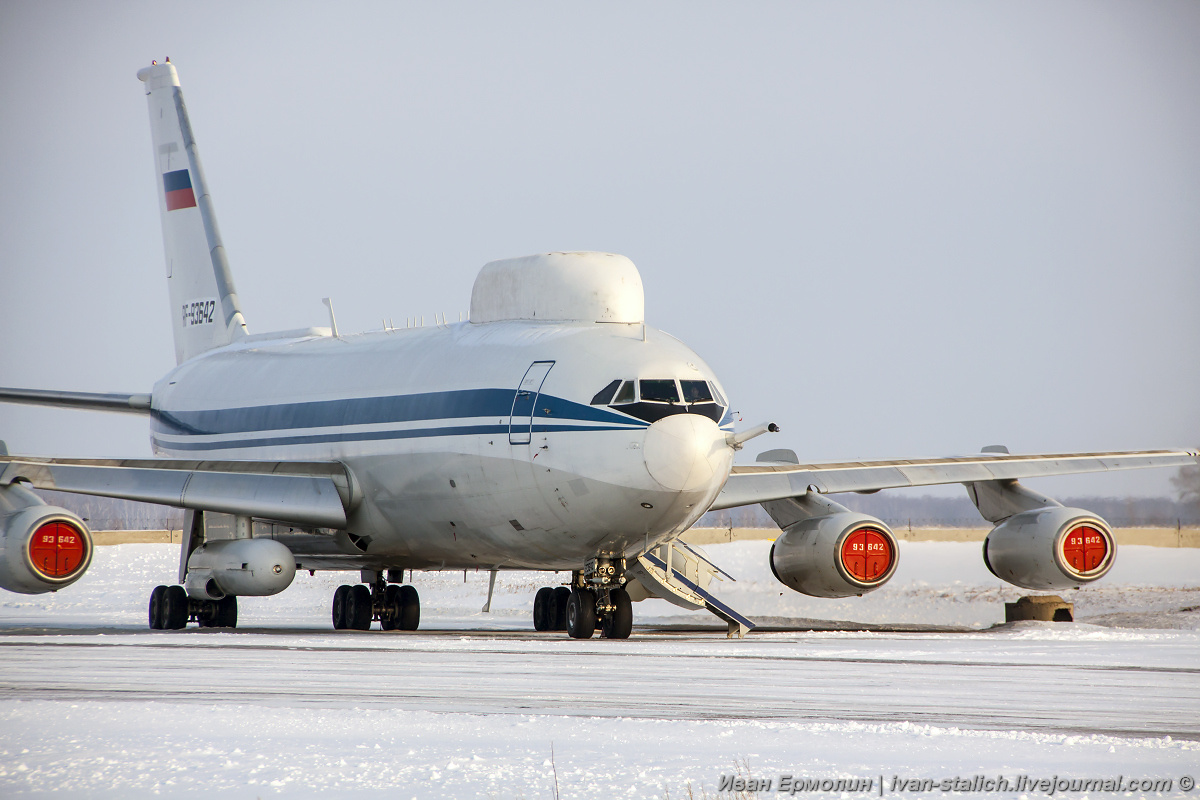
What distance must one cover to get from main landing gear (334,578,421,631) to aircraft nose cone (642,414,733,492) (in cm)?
821

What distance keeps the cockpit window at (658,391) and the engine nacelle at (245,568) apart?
6389 millimetres

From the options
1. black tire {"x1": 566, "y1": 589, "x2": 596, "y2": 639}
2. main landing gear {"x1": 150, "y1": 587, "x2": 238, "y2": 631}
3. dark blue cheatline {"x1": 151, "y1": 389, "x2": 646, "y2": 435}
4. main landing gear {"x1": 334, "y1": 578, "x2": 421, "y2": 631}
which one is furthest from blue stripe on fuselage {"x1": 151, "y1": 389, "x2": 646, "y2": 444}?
main landing gear {"x1": 150, "y1": 587, "x2": 238, "y2": 631}

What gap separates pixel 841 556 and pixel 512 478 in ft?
18.4

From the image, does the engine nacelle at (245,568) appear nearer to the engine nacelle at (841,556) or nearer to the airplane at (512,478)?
the airplane at (512,478)

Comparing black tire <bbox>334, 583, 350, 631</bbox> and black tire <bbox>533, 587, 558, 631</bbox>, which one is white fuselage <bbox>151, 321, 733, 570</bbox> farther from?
black tire <bbox>533, 587, 558, 631</bbox>

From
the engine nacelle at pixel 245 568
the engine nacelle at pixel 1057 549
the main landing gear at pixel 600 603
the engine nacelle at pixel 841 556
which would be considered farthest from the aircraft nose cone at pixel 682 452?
the engine nacelle at pixel 1057 549

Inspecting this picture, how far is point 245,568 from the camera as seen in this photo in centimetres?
2284

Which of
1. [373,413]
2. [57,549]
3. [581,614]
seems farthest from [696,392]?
[57,549]

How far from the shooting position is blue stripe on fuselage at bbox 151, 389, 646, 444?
68.9ft

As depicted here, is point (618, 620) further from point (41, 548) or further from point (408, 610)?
point (41, 548)

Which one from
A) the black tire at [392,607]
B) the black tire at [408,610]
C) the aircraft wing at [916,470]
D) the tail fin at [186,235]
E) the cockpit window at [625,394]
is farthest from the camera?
the tail fin at [186,235]

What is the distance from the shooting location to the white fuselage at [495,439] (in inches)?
803

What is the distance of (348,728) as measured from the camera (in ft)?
33.0

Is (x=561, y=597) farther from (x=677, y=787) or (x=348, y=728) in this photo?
(x=677, y=787)
